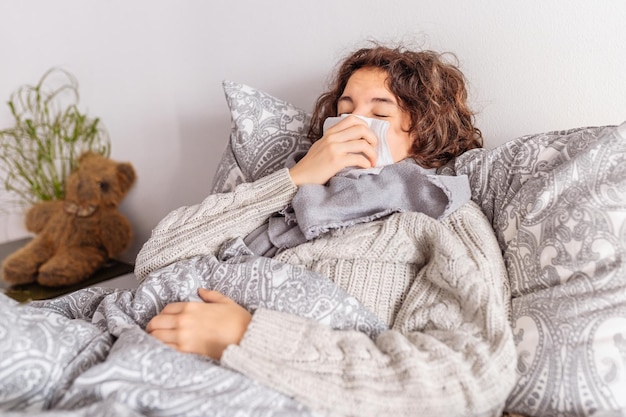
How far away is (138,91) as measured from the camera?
6.56ft

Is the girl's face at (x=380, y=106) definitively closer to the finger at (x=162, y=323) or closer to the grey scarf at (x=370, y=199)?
the grey scarf at (x=370, y=199)

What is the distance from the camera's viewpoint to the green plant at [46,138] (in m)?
2.09

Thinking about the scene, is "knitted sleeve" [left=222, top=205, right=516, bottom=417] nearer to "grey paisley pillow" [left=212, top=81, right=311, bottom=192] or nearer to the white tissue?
the white tissue

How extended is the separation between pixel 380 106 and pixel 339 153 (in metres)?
0.16

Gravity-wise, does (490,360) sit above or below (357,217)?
below

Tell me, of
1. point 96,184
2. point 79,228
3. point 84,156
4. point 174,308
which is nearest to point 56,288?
point 79,228

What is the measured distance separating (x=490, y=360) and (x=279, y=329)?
31 centimetres

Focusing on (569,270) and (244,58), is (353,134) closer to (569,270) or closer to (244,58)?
(569,270)

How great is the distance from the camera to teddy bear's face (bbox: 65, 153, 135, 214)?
196 cm

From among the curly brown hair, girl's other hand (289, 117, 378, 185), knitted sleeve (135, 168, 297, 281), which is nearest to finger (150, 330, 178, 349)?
knitted sleeve (135, 168, 297, 281)

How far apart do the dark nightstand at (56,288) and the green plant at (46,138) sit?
31cm

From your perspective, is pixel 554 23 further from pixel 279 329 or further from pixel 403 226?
pixel 279 329

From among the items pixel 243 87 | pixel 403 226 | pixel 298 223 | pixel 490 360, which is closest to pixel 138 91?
pixel 243 87

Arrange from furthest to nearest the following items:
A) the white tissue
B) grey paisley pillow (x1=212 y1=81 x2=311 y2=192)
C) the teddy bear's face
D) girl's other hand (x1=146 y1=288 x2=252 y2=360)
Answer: the teddy bear's face, grey paisley pillow (x1=212 y1=81 x2=311 y2=192), the white tissue, girl's other hand (x1=146 y1=288 x2=252 y2=360)
